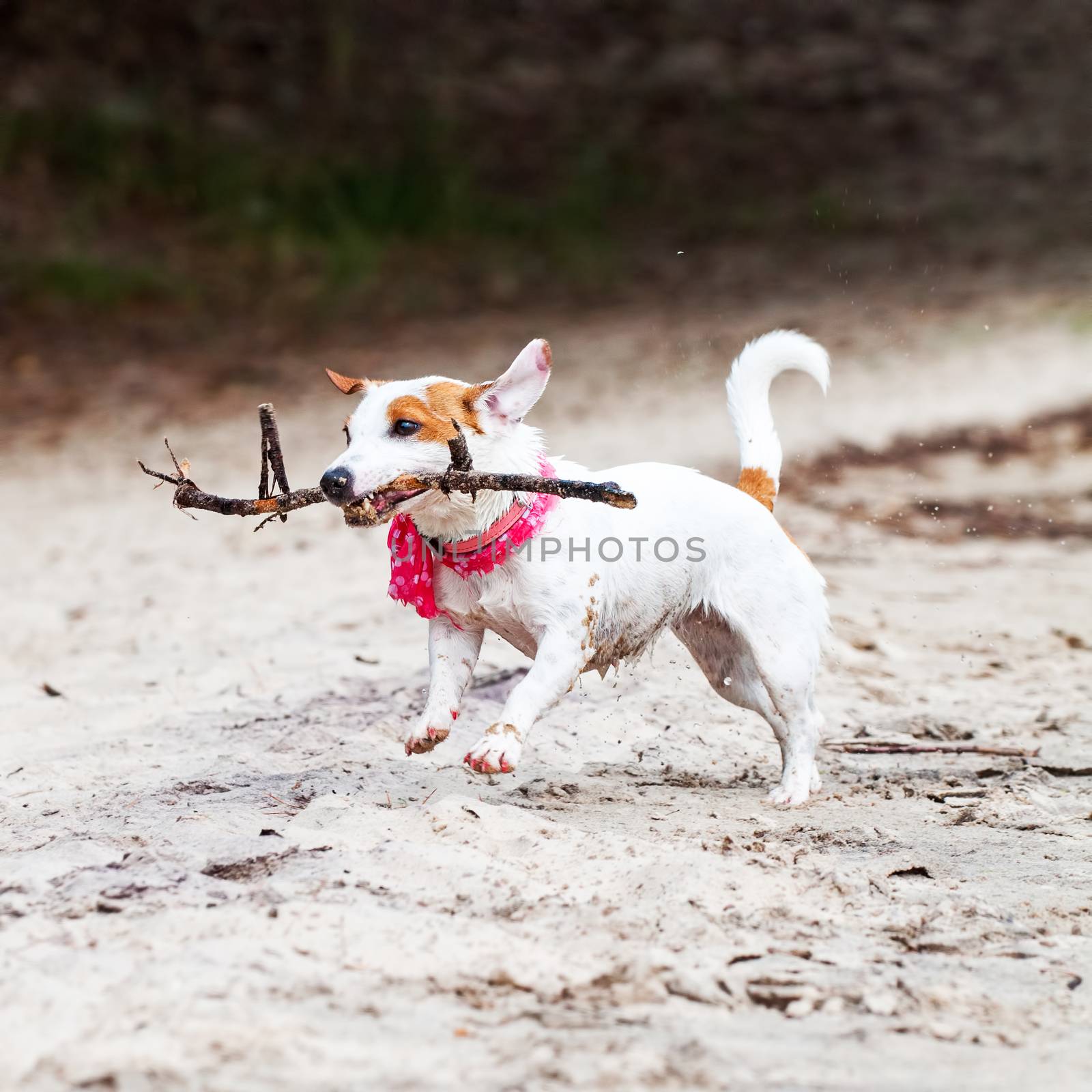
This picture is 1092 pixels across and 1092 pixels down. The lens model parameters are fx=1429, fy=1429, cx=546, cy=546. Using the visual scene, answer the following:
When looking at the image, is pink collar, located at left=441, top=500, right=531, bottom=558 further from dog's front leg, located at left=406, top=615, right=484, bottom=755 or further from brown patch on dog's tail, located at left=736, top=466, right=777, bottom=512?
brown patch on dog's tail, located at left=736, top=466, right=777, bottom=512

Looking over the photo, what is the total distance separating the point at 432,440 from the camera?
3533mm

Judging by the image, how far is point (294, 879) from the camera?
3.08 meters

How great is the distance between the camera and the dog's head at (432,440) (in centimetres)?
342

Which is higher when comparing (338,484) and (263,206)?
(263,206)

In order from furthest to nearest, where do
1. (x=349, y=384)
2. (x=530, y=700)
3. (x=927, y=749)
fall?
(x=927, y=749)
(x=349, y=384)
(x=530, y=700)

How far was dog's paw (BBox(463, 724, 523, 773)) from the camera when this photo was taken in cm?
336

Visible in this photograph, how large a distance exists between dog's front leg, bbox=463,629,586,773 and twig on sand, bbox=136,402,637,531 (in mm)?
394

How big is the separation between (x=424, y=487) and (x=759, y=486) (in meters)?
1.32

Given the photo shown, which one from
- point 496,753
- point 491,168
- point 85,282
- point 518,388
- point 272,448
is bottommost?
point 496,753

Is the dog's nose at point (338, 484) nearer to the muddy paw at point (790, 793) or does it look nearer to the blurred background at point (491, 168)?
the muddy paw at point (790, 793)

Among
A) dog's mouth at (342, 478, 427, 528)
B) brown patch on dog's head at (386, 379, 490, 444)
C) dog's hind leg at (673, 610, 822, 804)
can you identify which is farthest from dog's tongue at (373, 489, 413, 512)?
dog's hind leg at (673, 610, 822, 804)

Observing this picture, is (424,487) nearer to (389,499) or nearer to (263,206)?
(389,499)

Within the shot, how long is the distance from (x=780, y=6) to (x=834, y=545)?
46.0 feet

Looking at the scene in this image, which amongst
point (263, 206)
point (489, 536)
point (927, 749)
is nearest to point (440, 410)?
point (489, 536)
